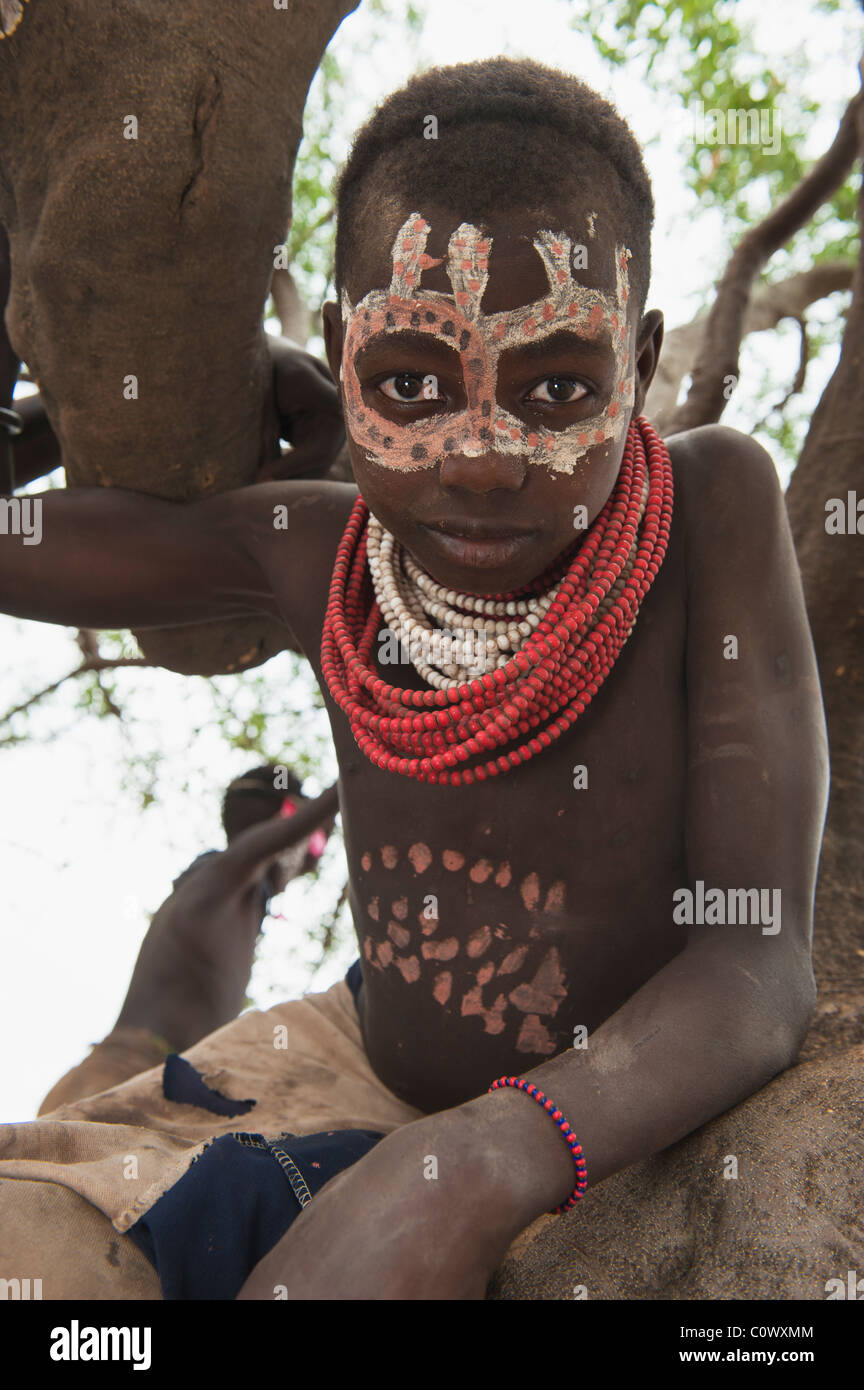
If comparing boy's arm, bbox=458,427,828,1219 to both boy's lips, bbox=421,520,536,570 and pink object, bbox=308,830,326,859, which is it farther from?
pink object, bbox=308,830,326,859

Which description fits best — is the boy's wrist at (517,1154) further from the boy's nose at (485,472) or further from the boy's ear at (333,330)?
the boy's ear at (333,330)

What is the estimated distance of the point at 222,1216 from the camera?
147 centimetres

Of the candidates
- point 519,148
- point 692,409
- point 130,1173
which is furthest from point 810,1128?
point 692,409

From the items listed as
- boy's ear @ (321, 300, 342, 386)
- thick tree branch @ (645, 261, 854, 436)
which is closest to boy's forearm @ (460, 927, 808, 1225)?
boy's ear @ (321, 300, 342, 386)

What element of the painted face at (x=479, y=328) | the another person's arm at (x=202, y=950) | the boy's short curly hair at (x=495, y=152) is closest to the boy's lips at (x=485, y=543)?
the painted face at (x=479, y=328)

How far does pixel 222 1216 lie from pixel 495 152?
1.57 metres

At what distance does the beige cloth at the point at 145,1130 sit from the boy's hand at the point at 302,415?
1217mm

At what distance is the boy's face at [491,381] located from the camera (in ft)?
5.30

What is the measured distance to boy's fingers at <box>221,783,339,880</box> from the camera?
154 inches

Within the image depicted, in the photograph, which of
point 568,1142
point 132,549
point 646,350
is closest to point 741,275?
point 646,350

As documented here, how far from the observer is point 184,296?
2.10m
